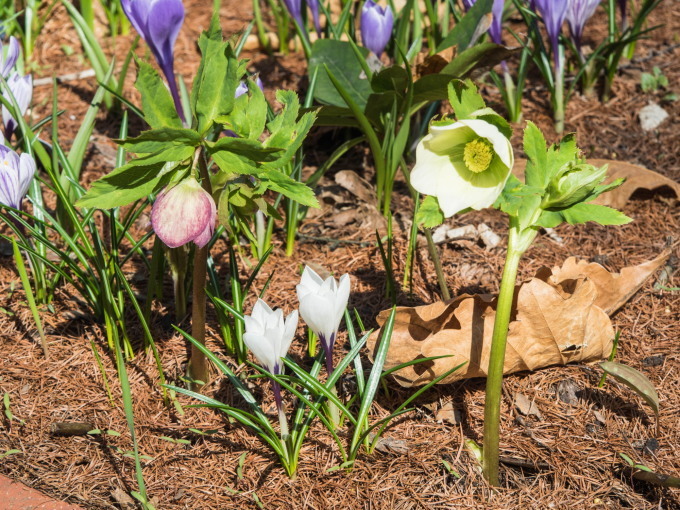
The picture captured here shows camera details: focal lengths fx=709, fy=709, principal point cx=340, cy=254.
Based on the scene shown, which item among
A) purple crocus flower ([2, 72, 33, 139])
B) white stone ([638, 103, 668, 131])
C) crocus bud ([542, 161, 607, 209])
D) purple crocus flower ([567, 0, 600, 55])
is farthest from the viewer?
white stone ([638, 103, 668, 131])

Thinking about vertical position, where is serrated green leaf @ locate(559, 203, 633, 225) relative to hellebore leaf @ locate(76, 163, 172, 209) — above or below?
below

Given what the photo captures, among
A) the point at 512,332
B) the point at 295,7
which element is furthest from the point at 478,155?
the point at 295,7

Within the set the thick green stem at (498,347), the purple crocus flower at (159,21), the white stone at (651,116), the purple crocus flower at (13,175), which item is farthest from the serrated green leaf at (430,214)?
the white stone at (651,116)

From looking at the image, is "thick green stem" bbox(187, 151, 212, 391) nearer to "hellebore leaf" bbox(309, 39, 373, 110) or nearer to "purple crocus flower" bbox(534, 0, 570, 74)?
"hellebore leaf" bbox(309, 39, 373, 110)

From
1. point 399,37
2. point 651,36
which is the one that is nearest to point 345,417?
point 399,37

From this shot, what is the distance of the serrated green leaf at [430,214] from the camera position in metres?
Answer: 1.31

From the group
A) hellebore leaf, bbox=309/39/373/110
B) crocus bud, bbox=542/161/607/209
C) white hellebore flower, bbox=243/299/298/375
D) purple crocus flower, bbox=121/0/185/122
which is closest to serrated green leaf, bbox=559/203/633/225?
crocus bud, bbox=542/161/607/209

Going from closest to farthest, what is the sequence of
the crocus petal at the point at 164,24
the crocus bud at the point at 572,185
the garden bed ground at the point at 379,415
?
the crocus bud at the point at 572,185, the garden bed ground at the point at 379,415, the crocus petal at the point at 164,24

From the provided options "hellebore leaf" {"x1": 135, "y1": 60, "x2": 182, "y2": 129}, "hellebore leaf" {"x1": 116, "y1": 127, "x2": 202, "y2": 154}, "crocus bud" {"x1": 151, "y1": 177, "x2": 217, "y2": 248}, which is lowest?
"crocus bud" {"x1": 151, "y1": 177, "x2": 217, "y2": 248}

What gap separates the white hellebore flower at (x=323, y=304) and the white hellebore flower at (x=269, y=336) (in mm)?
35

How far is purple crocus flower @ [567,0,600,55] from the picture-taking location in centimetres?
246

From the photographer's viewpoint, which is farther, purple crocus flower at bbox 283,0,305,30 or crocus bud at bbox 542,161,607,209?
purple crocus flower at bbox 283,0,305,30

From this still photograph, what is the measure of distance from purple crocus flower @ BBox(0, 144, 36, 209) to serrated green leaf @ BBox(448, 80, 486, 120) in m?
1.07

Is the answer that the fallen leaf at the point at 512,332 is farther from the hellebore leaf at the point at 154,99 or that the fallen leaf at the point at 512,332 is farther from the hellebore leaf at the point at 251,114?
the hellebore leaf at the point at 154,99
